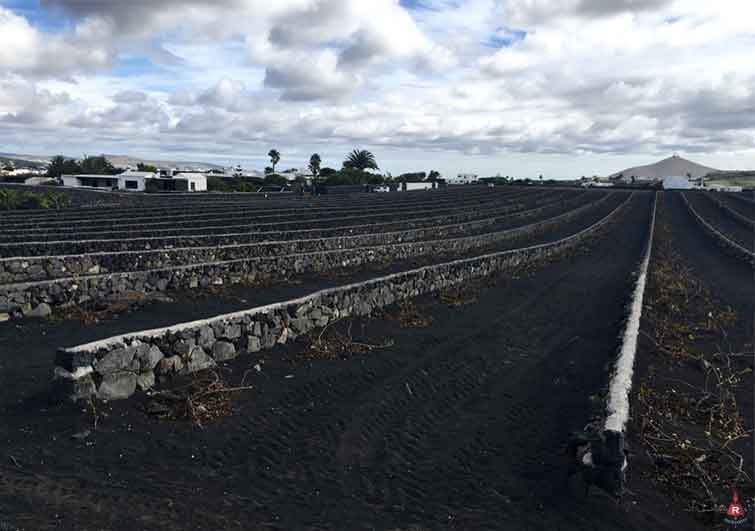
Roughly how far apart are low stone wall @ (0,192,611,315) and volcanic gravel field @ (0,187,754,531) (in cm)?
77

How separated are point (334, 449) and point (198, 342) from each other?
3991mm

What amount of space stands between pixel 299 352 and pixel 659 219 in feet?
174

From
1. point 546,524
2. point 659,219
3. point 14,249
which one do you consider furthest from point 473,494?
point 659,219

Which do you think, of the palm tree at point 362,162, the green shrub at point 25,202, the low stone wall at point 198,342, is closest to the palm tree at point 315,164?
the palm tree at point 362,162

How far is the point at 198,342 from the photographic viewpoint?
1070 centimetres

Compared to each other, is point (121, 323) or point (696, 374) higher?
point (121, 323)

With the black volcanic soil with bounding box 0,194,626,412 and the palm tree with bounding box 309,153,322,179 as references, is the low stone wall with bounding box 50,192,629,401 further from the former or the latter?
the palm tree with bounding box 309,153,322,179

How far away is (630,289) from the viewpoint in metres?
20.4

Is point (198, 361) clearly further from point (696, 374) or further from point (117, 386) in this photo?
point (696, 374)

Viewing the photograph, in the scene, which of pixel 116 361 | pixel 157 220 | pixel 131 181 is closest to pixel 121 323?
pixel 116 361

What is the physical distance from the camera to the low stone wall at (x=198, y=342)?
8.79 m

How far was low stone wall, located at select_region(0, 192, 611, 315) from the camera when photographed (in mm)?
14281

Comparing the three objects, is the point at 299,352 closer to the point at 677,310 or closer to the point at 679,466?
the point at 679,466

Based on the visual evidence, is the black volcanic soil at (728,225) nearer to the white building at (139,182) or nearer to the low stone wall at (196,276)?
the low stone wall at (196,276)
